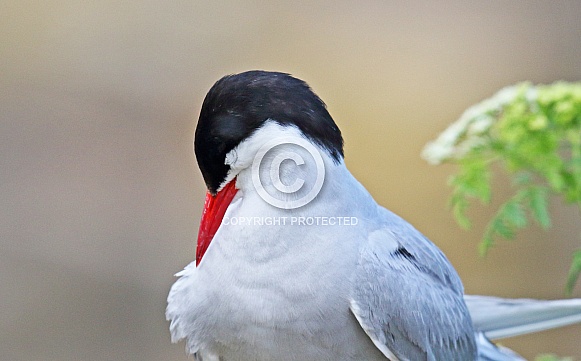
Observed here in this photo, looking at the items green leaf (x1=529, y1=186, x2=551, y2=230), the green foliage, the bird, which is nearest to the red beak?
the bird

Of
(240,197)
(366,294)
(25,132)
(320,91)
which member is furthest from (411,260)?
(25,132)

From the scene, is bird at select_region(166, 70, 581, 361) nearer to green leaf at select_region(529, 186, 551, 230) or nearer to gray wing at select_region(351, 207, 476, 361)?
gray wing at select_region(351, 207, 476, 361)

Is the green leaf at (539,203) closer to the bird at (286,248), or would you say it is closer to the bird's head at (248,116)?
the bird at (286,248)

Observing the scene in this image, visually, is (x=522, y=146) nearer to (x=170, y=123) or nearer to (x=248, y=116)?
(x=248, y=116)

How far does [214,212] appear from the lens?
1.50 m

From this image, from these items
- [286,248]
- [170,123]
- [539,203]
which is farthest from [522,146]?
[170,123]

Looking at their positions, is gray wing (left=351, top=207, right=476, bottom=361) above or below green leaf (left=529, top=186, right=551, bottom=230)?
below

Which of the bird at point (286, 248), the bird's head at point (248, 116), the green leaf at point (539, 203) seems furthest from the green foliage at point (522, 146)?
the bird's head at point (248, 116)

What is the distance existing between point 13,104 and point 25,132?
0.52 feet

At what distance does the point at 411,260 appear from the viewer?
1636 millimetres

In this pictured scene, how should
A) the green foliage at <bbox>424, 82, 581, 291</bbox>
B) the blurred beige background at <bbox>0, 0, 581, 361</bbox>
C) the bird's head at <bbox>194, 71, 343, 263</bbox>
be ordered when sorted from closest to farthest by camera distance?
the bird's head at <bbox>194, 71, 343, 263</bbox> → the green foliage at <bbox>424, 82, 581, 291</bbox> → the blurred beige background at <bbox>0, 0, 581, 361</bbox>

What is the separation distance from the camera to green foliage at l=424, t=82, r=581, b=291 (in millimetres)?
1670

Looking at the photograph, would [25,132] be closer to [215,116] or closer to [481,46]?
[481,46]

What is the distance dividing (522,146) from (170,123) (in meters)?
2.48
